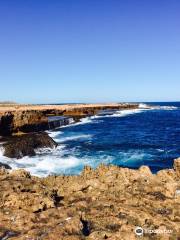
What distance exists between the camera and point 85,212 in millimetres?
9211

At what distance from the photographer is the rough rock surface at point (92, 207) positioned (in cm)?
805

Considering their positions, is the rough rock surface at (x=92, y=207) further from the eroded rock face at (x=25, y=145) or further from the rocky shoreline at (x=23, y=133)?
the rocky shoreline at (x=23, y=133)

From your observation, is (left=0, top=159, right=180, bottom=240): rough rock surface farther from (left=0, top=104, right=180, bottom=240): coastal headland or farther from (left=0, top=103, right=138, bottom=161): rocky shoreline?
(left=0, top=103, right=138, bottom=161): rocky shoreline

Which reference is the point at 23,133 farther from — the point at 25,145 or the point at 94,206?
the point at 94,206

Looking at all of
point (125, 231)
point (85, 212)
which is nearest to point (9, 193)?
point (85, 212)

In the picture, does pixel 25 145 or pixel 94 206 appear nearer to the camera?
pixel 94 206

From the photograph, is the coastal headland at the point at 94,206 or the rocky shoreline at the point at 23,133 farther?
the rocky shoreline at the point at 23,133

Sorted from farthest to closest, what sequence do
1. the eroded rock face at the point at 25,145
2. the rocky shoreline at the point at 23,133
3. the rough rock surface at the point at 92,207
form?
1. the rocky shoreline at the point at 23,133
2. the eroded rock face at the point at 25,145
3. the rough rock surface at the point at 92,207

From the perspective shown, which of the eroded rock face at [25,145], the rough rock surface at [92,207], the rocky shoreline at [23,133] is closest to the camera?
the rough rock surface at [92,207]

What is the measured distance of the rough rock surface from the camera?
805 cm

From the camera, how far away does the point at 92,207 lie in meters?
9.56

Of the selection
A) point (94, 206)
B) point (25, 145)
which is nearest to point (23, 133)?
point (25, 145)

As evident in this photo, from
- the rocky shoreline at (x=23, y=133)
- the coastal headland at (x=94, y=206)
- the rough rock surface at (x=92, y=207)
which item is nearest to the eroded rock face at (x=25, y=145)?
the rocky shoreline at (x=23, y=133)

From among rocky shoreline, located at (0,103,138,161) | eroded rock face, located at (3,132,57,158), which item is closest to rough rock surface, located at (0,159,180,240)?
eroded rock face, located at (3,132,57,158)
